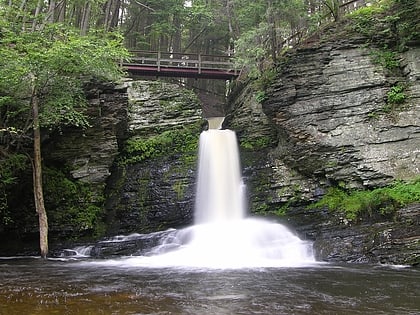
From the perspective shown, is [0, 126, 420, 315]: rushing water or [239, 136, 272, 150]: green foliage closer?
[0, 126, 420, 315]: rushing water

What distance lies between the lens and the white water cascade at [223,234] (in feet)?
37.7

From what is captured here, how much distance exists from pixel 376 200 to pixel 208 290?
25.4 ft

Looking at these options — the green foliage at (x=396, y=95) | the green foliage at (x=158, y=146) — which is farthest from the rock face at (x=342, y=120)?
the green foliage at (x=158, y=146)

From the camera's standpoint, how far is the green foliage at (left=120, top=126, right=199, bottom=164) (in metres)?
17.2

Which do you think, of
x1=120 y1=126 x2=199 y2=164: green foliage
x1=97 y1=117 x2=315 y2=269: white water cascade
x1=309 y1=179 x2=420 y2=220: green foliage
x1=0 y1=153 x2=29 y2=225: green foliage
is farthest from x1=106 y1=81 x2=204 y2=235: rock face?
x1=309 y1=179 x2=420 y2=220: green foliage

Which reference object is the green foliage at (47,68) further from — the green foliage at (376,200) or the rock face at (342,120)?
the green foliage at (376,200)

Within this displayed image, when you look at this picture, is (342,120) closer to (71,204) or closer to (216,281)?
Answer: (216,281)

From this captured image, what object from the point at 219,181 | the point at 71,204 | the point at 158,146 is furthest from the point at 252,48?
the point at 71,204

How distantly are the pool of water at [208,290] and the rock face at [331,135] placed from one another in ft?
12.3

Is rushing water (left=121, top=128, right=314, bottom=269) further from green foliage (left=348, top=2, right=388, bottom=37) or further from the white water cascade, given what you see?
green foliage (left=348, top=2, right=388, bottom=37)

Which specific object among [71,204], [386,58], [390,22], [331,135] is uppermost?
[390,22]

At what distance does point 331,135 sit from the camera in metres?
14.5

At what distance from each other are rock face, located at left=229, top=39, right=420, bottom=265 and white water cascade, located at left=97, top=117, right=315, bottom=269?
0.64 m

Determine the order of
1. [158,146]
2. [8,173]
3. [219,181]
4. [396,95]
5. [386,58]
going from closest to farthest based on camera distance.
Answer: [8,173], [396,95], [386,58], [219,181], [158,146]
